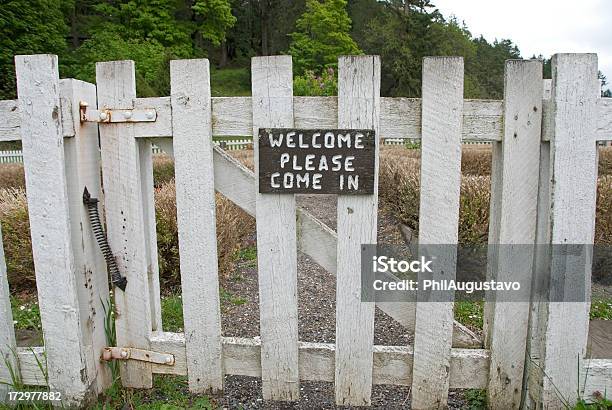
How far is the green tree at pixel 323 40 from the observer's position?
33.0 meters

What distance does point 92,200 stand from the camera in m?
2.34

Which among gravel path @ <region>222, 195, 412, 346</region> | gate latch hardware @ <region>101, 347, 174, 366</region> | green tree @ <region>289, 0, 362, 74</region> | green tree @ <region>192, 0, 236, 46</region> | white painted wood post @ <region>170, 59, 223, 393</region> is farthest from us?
green tree @ <region>192, 0, 236, 46</region>

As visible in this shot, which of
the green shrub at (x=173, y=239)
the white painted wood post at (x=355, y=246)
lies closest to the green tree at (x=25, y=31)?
the green shrub at (x=173, y=239)

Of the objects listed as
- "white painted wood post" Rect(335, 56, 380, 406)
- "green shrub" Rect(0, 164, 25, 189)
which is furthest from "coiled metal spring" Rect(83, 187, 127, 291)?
"green shrub" Rect(0, 164, 25, 189)

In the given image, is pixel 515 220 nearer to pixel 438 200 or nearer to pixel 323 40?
pixel 438 200

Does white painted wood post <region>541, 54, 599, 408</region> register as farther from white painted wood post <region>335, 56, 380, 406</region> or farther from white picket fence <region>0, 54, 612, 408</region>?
white painted wood post <region>335, 56, 380, 406</region>

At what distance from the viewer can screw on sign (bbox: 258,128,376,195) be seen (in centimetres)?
206

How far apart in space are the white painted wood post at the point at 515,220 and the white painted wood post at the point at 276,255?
2.94ft

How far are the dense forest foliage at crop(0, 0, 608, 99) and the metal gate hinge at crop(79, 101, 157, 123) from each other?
1972 cm

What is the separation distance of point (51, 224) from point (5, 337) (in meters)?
0.63

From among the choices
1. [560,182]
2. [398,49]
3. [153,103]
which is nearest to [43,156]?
[153,103]

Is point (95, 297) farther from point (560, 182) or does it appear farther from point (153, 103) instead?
point (560, 182)

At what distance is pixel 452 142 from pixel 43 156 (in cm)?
176

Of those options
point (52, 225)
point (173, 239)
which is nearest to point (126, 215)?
point (52, 225)
